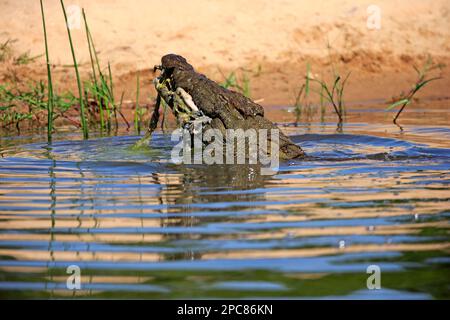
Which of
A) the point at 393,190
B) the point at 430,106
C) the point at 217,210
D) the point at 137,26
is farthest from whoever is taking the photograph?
the point at 137,26

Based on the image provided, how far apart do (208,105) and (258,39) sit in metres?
5.65

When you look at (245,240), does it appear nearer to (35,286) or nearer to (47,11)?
(35,286)

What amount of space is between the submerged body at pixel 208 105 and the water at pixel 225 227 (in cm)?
35

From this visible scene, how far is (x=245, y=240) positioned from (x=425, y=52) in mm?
8816

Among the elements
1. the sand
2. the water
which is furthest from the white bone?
the sand

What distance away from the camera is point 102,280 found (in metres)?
3.12

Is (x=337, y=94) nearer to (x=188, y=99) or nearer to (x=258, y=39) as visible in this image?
(x=258, y=39)

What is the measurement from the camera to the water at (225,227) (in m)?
3.07

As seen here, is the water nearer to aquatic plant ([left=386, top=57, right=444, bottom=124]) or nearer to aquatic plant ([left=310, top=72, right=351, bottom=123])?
aquatic plant ([left=386, top=57, right=444, bottom=124])

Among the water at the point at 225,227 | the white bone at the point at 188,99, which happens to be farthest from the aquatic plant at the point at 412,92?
the white bone at the point at 188,99

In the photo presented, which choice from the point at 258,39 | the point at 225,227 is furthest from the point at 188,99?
the point at 258,39

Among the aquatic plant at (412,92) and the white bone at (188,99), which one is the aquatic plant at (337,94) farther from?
the white bone at (188,99)

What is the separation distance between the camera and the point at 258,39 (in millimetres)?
11461
